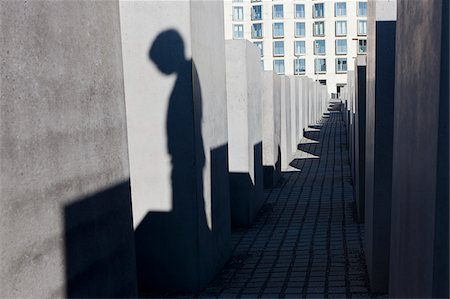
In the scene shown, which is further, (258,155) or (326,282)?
(258,155)

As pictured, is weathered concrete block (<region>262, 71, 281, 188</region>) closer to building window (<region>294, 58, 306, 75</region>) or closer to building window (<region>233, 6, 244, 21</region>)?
building window (<region>294, 58, 306, 75</region>)

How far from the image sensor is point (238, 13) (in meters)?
61.0

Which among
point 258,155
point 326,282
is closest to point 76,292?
point 326,282

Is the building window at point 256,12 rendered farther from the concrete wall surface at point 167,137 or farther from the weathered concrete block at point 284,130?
the concrete wall surface at point 167,137

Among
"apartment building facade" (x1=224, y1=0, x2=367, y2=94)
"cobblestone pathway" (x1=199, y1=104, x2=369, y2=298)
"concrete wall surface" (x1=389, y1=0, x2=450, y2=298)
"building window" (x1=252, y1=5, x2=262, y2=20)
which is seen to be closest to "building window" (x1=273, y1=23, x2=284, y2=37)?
"apartment building facade" (x1=224, y1=0, x2=367, y2=94)

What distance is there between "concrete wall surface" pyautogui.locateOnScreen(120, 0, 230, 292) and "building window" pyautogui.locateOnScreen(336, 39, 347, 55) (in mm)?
54148

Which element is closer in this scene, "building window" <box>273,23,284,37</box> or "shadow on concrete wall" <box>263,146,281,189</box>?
"shadow on concrete wall" <box>263,146,281,189</box>

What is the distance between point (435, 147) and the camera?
8.13ft

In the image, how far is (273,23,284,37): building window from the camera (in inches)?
2330

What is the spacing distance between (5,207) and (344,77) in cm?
5874

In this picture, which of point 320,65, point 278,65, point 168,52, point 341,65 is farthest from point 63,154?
point 278,65

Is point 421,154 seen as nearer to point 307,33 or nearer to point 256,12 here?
point 307,33

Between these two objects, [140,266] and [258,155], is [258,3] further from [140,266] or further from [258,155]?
[140,266]

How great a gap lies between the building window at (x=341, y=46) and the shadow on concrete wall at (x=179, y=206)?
54419 mm
